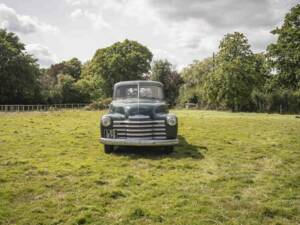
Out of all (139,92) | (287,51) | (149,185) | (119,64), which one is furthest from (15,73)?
(149,185)

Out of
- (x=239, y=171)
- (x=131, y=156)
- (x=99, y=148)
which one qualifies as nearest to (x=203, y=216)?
(x=239, y=171)

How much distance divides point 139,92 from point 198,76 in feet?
154

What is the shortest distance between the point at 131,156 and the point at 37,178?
2.92 m

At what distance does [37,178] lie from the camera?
6.12 m

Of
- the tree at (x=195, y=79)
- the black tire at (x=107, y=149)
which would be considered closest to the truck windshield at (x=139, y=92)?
the black tire at (x=107, y=149)

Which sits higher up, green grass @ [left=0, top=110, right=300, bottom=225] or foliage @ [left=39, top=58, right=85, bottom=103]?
foliage @ [left=39, top=58, right=85, bottom=103]

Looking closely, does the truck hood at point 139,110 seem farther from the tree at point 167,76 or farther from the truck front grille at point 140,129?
the tree at point 167,76

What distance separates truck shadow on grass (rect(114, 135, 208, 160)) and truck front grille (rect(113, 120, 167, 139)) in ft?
1.98

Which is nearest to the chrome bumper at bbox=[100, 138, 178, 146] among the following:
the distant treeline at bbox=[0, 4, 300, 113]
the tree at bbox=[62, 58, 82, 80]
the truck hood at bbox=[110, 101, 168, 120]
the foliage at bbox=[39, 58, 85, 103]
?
the truck hood at bbox=[110, 101, 168, 120]

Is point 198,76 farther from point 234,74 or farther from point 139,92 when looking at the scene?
point 139,92

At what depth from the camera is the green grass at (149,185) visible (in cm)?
424

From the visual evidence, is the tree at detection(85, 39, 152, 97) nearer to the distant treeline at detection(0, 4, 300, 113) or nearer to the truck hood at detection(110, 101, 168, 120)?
the distant treeline at detection(0, 4, 300, 113)

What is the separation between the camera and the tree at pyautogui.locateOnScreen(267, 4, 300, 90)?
29.5 m

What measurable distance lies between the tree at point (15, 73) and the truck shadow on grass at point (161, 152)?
38.0m
